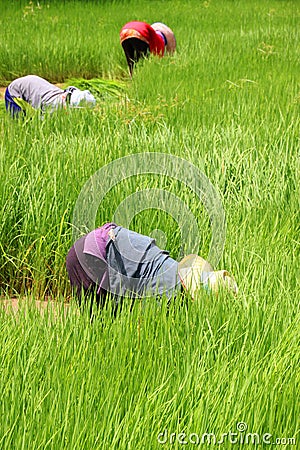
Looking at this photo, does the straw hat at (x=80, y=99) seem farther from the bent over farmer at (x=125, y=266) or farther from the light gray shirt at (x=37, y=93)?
the bent over farmer at (x=125, y=266)

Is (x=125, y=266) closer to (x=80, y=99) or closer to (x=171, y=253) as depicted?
(x=171, y=253)

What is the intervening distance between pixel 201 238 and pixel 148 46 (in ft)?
11.6

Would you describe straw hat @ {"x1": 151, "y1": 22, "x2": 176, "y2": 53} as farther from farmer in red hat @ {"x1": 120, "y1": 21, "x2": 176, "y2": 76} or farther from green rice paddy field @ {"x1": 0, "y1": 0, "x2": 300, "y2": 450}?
green rice paddy field @ {"x1": 0, "y1": 0, "x2": 300, "y2": 450}

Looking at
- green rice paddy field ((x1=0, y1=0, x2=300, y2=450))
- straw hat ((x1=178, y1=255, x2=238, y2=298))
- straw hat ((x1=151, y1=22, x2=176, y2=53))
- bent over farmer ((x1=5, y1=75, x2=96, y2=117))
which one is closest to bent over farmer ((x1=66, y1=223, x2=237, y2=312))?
straw hat ((x1=178, y1=255, x2=238, y2=298))

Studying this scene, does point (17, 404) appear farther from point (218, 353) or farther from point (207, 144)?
point (207, 144)

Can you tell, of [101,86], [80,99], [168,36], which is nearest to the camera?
[80,99]

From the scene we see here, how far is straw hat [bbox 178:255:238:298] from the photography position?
209 cm

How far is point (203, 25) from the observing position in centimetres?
786

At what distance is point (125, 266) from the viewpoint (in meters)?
2.30

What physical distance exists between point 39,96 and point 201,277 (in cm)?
227

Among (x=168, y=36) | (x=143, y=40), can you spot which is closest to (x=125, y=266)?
(x=143, y=40)

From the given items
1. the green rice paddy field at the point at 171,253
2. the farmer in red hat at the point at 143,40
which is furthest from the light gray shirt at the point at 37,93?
the farmer in red hat at the point at 143,40

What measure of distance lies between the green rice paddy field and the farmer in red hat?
1.55ft

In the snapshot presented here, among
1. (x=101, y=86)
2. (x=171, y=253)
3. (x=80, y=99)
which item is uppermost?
(x=80, y=99)
